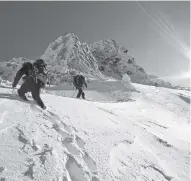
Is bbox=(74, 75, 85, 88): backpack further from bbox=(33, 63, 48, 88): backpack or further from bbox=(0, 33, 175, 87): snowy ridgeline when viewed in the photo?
bbox=(0, 33, 175, 87): snowy ridgeline

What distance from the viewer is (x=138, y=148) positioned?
684 centimetres

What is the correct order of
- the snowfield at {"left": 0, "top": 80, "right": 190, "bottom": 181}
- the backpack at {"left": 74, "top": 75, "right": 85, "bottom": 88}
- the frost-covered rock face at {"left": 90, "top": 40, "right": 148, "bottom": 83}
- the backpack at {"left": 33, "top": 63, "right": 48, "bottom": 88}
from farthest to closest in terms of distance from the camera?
the frost-covered rock face at {"left": 90, "top": 40, "right": 148, "bottom": 83} → the backpack at {"left": 74, "top": 75, "right": 85, "bottom": 88} → the backpack at {"left": 33, "top": 63, "right": 48, "bottom": 88} → the snowfield at {"left": 0, "top": 80, "right": 190, "bottom": 181}

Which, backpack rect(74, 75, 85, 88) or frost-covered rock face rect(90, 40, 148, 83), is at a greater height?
frost-covered rock face rect(90, 40, 148, 83)

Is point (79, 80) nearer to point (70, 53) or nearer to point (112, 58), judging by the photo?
point (70, 53)

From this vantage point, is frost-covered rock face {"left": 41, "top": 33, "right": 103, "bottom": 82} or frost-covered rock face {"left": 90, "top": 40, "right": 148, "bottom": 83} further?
frost-covered rock face {"left": 90, "top": 40, "right": 148, "bottom": 83}

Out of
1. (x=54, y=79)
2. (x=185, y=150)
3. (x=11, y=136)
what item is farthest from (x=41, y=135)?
(x=54, y=79)

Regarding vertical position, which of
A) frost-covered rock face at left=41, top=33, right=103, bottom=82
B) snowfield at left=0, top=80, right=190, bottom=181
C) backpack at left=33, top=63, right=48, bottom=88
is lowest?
snowfield at left=0, top=80, right=190, bottom=181

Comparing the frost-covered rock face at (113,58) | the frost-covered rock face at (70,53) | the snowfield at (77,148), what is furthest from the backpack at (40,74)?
the frost-covered rock face at (113,58)

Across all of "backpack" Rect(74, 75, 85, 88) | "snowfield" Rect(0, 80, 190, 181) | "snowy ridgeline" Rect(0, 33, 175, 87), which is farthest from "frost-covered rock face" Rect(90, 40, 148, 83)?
"snowfield" Rect(0, 80, 190, 181)

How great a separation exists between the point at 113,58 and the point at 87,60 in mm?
89061

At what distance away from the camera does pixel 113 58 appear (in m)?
148

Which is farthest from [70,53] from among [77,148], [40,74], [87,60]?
[77,148]

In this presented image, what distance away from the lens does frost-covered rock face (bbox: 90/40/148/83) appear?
14315cm

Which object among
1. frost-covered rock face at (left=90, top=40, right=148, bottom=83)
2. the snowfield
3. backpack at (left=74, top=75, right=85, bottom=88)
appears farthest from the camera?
frost-covered rock face at (left=90, top=40, right=148, bottom=83)
